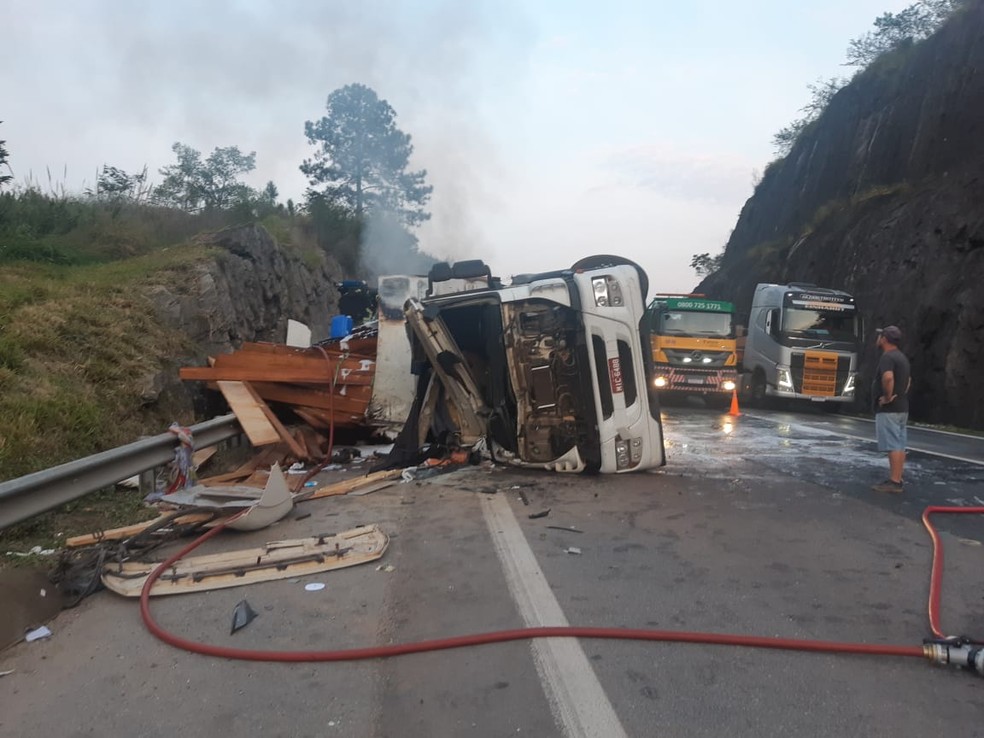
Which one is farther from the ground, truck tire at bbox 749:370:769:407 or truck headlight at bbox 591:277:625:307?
truck headlight at bbox 591:277:625:307

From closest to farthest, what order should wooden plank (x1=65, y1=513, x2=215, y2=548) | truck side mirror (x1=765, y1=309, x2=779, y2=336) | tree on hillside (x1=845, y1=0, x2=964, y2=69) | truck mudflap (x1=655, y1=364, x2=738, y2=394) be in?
wooden plank (x1=65, y1=513, x2=215, y2=548), truck mudflap (x1=655, y1=364, x2=738, y2=394), truck side mirror (x1=765, y1=309, x2=779, y2=336), tree on hillside (x1=845, y1=0, x2=964, y2=69)

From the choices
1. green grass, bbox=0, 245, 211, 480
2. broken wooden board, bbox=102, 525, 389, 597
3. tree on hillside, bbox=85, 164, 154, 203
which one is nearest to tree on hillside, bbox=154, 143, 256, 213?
tree on hillside, bbox=85, 164, 154, 203

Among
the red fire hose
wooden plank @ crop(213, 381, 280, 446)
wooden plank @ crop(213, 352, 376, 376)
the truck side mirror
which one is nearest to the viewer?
the red fire hose

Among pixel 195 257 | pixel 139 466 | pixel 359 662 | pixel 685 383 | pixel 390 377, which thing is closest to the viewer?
pixel 359 662

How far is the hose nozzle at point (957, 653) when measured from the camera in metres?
3.37

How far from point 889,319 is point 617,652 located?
2303 centimetres

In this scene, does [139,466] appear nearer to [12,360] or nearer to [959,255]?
[12,360]

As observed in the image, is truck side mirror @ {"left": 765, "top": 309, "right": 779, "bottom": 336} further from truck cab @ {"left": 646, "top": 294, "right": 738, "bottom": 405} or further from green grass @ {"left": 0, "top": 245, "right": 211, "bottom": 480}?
green grass @ {"left": 0, "top": 245, "right": 211, "bottom": 480}

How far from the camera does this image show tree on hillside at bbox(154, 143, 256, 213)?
25.3 m

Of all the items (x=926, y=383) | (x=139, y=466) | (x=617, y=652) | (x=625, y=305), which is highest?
(x=625, y=305)

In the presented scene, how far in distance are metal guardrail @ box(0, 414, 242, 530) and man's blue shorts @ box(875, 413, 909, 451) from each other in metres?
6.71

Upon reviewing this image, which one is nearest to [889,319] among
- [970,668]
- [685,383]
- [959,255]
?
[959,255]

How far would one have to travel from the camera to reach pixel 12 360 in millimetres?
8000

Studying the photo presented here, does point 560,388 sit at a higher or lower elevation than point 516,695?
higher
